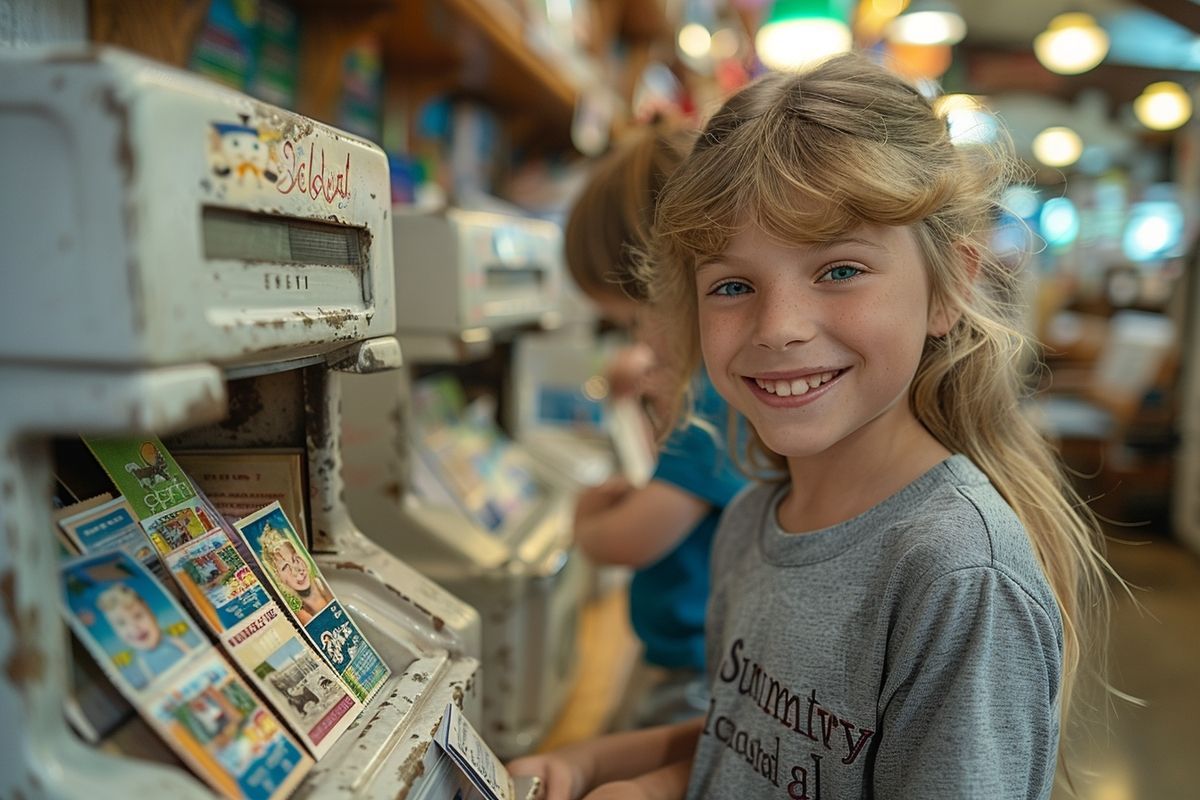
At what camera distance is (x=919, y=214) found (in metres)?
0.80

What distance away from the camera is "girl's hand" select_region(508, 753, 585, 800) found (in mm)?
940

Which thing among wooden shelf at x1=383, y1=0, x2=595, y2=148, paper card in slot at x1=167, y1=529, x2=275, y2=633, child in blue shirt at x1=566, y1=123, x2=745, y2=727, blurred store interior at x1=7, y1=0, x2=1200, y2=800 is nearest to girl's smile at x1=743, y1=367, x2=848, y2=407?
blurred store interior at x1=7, y1=0, x2=1200, y2=800

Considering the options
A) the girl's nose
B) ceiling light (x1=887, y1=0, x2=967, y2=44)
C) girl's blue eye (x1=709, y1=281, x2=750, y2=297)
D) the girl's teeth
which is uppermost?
ceiling light (x1=887, y1=0, x2=967, y2=44)

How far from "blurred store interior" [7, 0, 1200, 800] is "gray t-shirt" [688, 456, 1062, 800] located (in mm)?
334

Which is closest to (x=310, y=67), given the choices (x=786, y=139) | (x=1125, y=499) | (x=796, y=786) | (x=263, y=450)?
(x=263, y=450)

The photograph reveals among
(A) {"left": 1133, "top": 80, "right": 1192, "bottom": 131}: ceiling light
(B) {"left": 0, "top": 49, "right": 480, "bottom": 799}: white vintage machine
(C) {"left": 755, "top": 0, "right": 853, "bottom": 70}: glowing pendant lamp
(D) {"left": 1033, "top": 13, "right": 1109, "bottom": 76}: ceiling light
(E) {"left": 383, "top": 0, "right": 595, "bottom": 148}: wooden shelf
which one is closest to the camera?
(B) {"left": 0, "top": 49, "right": 480, "bottom": 799}: white vintage machine

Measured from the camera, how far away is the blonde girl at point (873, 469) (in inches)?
28.5

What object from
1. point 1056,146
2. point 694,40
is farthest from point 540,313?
point 1056,146

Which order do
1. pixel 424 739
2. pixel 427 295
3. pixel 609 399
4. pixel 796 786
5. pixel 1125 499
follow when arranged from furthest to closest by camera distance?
1. pixel 1125 499
2. pixel 609 399
3. pixel 427 295
4. pixel 796 786
5. pixel 424 739

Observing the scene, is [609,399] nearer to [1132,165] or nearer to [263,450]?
[263,450]

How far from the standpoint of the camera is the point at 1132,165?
10.9 metres

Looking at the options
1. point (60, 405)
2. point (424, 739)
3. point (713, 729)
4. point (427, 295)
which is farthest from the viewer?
point (427, 295)

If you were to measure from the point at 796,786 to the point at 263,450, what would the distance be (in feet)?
2.10

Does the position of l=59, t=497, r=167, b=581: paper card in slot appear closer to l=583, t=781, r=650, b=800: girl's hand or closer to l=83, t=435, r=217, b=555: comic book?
l=83, t=435, r=217, b=555: comic book
